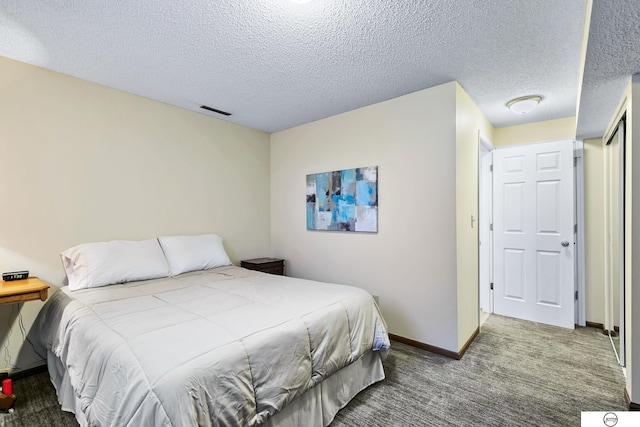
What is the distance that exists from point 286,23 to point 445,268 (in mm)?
2338

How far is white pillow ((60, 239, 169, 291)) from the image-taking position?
2.40 metres

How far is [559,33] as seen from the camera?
1948mm

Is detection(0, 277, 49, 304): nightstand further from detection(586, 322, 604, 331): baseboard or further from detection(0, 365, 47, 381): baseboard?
detection(586, 322, 604, 331): baseboard

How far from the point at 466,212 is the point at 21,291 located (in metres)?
3.61

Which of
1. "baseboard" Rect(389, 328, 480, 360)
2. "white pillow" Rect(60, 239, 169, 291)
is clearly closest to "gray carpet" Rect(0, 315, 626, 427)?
"baseboard" Rect(389, 328, 480, 360)

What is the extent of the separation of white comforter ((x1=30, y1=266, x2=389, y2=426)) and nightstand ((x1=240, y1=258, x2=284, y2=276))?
1.29 m

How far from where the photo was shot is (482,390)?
217 centimetres

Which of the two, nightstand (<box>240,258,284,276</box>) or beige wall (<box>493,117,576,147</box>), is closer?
beige wall (<box>493,117,576,147</box>)

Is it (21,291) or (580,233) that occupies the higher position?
(580,233)

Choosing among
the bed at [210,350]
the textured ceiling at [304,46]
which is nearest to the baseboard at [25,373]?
the bed at [210,350]

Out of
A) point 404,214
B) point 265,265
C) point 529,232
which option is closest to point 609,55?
point 404,214

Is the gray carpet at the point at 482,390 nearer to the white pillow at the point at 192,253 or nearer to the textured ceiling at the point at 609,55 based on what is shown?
the white pillow at the point at 192,253

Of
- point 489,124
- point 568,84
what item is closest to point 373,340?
point 568,84

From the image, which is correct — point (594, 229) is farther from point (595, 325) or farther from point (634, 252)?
point (634, 252)
